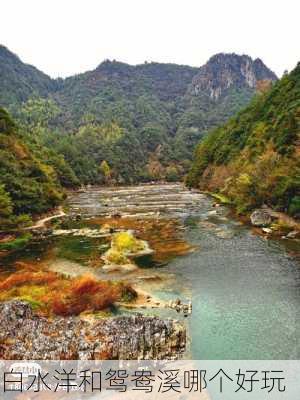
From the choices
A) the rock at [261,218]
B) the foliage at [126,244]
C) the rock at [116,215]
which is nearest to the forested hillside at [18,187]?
the rock at [116,215]

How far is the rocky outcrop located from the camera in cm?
2119

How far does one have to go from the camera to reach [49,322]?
23438 mm

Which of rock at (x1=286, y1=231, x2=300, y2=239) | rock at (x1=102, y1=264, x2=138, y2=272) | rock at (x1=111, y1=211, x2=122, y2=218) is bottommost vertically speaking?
rock at (x1=111, y1=211, x2=122, y2=218)

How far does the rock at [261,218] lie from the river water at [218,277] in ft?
8.78

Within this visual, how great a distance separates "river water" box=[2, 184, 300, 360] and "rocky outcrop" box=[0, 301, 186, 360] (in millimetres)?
1850

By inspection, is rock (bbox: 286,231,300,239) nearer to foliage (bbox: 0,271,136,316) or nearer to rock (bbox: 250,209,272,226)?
rock (bbox: 250,209,272,226)

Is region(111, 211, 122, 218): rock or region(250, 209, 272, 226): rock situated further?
region(111, 211, 122, 218): rock

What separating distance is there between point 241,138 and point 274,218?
60.9 m

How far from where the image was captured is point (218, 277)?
36906mm

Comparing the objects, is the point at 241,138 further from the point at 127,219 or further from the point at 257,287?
the point at 257,287

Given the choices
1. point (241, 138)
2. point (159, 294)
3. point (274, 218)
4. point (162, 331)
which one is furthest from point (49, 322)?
point (241, 138)

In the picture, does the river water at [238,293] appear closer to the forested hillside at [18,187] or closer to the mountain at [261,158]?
the mountain at [261,158]

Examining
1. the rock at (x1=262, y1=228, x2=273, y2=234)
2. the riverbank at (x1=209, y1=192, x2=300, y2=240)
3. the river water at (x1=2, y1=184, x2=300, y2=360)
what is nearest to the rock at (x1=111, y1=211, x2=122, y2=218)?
the river water at (x1=2, y1=184, x2=300, y2=360)

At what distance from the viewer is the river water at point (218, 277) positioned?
24484mm
